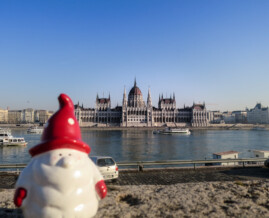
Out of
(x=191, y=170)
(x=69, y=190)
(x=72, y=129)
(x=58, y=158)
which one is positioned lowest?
(x=191, y=170)

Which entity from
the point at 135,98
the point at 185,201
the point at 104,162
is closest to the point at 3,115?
the point at 135,98

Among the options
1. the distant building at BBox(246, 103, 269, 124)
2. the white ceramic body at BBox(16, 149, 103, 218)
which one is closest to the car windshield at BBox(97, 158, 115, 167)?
the white ceramic body at BBox(16, 149, 103, 218)

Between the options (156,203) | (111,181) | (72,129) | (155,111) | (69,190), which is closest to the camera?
(69,190)

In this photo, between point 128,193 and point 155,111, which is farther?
point 155,111

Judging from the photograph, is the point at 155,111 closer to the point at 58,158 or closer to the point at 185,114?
the point at 185,114

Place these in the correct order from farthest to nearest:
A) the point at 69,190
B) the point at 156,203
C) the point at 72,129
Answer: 1. the point at 156,203
2. the point at 72,129
3. the point at 69,190

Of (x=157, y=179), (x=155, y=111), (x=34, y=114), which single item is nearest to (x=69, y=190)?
(x=157, y=179)

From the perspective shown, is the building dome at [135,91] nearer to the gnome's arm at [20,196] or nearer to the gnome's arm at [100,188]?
the gnome's arm at [100,188]

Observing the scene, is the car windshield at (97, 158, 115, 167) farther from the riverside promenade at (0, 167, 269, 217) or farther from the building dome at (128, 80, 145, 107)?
the building dome at (128, 80, 145, 107)
